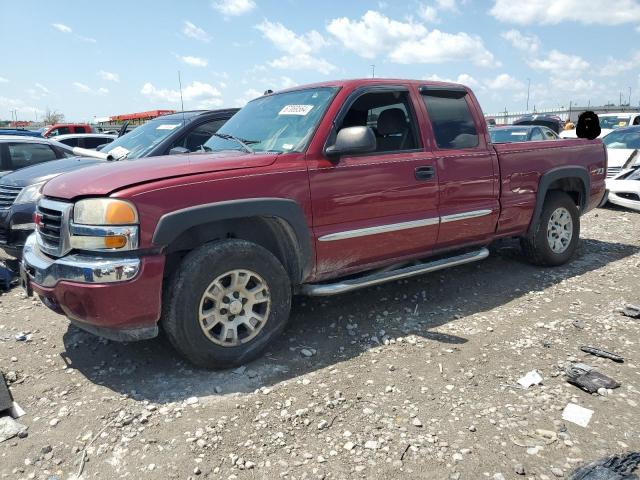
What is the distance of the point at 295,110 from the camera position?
383 centimetres

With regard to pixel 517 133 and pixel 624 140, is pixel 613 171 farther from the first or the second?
pixel 517 133

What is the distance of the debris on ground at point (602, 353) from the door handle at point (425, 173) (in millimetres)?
1707

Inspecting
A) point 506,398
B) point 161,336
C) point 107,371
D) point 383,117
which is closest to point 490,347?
point 506,398

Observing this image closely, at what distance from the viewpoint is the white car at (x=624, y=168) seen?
8438 mm

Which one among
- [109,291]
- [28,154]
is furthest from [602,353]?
[28,154]

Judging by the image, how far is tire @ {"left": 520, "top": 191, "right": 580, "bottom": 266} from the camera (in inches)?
204

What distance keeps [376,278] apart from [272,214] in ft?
3.44

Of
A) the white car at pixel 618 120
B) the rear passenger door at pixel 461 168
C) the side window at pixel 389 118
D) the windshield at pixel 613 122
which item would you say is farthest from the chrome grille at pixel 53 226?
the windshield at pixel 613 122

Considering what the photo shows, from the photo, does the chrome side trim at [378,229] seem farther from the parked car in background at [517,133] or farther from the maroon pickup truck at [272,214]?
the parked car in background at [517,133]

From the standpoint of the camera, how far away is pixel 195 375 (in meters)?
3.21

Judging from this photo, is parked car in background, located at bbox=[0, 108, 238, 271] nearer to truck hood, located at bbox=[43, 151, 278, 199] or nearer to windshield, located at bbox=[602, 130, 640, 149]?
truck hood, located at bbox=[43, 151, 278, 199]

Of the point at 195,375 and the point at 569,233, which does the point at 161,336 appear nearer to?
the point at 195,375

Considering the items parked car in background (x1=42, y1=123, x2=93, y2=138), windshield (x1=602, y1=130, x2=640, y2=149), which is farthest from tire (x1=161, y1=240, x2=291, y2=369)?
parked car in background (x1=42, y1=123, x2=93, y2=138)

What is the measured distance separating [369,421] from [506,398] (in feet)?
2.83
